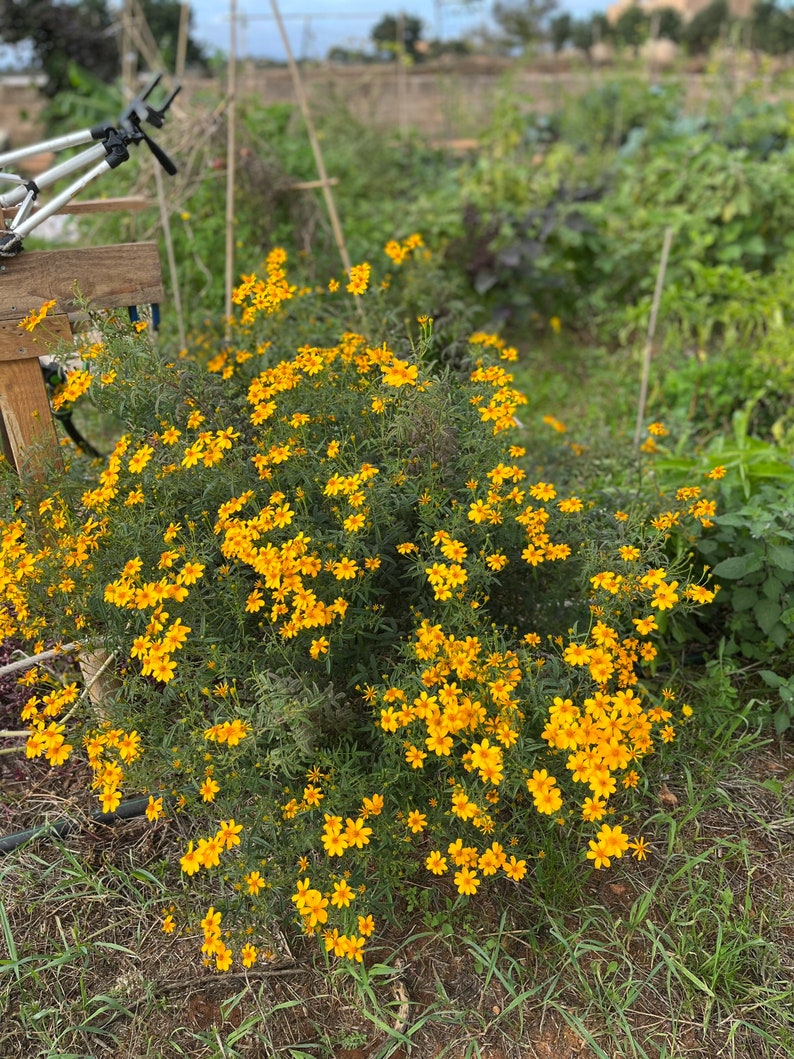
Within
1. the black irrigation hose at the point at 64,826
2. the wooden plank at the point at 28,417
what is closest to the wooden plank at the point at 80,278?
the wooden plank at the point at 28,417

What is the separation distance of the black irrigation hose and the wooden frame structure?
86 cm

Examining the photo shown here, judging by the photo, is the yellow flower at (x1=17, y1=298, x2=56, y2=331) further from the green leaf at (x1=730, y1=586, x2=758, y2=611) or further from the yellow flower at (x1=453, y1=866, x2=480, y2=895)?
the green leaf at (x1=730, y1=586, x2=758, y2=611)

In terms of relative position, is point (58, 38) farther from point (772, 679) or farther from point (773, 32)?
point (773, 32)

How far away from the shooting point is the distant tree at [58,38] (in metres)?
11.1

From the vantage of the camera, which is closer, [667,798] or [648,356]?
[667,798]

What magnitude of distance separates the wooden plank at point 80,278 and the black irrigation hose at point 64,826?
1254 mm

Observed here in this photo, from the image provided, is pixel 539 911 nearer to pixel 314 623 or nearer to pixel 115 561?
pixel 314 623

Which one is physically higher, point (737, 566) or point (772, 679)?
point (737, 566)

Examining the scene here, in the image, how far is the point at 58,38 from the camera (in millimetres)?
11180

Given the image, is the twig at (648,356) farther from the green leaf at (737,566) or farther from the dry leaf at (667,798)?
the dry leaf at (667,798)

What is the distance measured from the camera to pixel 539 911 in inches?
74.7

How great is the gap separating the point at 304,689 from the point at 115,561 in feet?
1.83

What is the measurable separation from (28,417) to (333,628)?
990mm

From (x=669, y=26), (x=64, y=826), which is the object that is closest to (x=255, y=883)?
(x=64, y=826)
